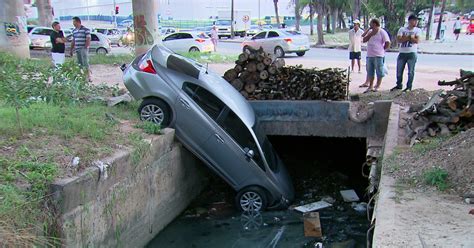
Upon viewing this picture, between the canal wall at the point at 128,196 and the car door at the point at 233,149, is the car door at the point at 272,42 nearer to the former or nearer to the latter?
the canal wall at the point at 128,196

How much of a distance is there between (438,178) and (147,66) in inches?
185

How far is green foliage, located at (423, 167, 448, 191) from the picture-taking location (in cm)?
521

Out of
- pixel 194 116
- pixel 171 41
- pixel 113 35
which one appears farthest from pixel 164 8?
pixel 194 116

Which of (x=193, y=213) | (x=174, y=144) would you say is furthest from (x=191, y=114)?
(x=193, y=213)

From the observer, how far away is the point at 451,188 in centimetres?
514

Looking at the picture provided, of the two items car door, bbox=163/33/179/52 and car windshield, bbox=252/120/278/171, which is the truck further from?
car windshield, bbox=252/120/278/171

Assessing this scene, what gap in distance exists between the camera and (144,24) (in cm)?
1489

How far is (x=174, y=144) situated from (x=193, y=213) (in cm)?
134

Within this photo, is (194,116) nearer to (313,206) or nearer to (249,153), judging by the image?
(249,153)

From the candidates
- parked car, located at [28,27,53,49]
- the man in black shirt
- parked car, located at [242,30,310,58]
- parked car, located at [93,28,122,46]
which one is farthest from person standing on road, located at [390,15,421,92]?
parked car, located at [93,28,122,46]

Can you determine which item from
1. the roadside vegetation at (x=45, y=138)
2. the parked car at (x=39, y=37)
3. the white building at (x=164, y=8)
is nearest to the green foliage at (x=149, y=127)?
the roadside vegetation at (x=45, y=138)

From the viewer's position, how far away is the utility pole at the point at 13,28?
16.0 m

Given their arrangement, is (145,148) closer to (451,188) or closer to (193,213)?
(193,213)

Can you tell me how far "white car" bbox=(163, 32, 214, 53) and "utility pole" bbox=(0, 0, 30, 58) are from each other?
1030 centimetres
